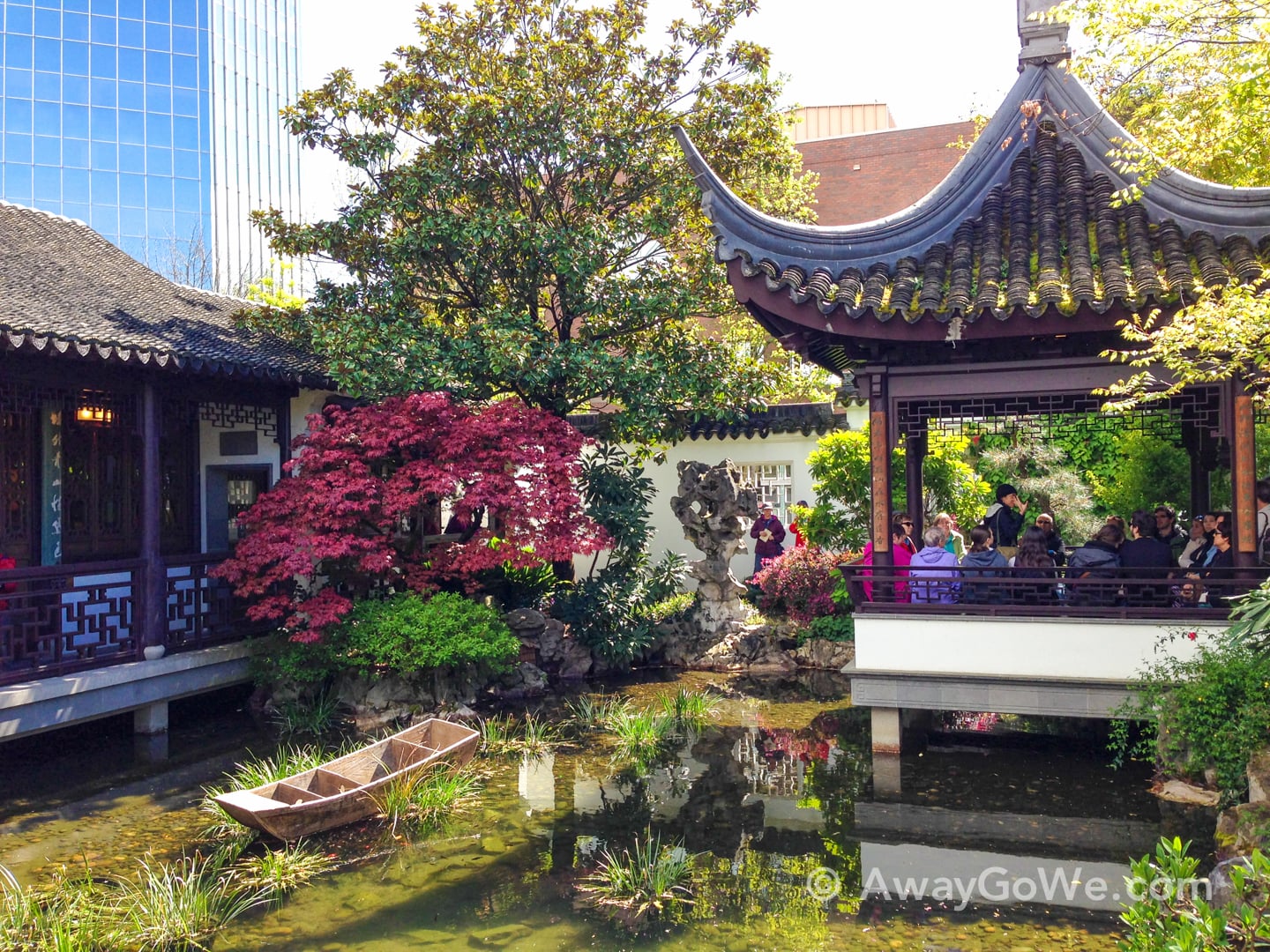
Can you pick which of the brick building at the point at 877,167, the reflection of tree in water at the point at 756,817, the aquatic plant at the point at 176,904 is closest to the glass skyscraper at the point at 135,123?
the brick building at the point at 877,167

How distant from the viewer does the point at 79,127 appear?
38.2 meters

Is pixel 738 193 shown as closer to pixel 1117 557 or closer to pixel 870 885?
pixel 1117 557

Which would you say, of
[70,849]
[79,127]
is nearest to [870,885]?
[70,849]

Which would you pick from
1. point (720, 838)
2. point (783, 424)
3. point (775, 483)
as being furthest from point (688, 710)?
point (775, 483)

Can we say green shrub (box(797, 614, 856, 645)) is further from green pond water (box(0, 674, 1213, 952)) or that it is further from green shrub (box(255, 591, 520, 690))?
green shrub (box(255, 591, 520, 690))

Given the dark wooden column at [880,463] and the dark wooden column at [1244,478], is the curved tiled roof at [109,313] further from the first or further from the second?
the dark wooden column at [1244,478]

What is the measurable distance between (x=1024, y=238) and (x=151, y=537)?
7.57 m

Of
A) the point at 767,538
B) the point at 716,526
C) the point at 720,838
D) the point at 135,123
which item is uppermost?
the point at 135,123

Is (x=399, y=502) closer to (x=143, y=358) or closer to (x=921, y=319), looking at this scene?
(x=143, y=358)

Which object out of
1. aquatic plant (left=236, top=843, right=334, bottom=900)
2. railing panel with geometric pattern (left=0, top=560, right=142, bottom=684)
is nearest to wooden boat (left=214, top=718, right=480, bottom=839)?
aquatic plant (left=236, top=843, right=334, bottom=900)

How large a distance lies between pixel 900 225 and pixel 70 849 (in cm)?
719

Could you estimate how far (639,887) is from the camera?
5.50 metres

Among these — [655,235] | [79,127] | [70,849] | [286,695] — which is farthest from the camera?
[79,127]

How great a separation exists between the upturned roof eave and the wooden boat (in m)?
4.14
